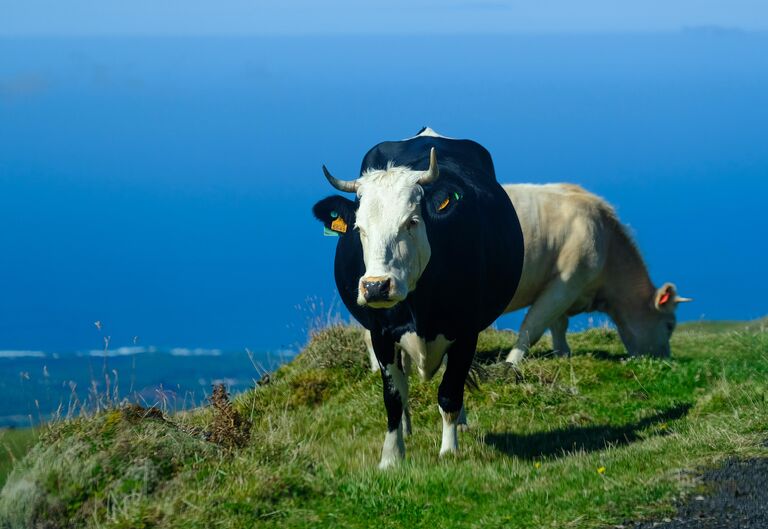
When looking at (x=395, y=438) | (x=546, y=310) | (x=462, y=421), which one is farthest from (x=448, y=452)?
(x=546, y=310)

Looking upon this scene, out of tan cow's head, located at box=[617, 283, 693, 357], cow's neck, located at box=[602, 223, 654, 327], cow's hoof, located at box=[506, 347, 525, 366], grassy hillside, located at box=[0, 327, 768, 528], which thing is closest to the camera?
grassy hillside, located at box=[0, 327, 768, 528]

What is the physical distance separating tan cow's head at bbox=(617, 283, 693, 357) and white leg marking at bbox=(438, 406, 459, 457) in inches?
220

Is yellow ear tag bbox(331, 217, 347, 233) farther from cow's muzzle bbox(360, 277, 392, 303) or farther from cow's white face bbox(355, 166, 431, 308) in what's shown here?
cow's muzzle bbox(360, 277, 392, 303)

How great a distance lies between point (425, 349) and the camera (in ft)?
32.3

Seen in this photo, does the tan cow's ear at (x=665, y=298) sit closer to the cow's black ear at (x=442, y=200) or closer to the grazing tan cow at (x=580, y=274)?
the grazing tan cow at (x=580, y=274)

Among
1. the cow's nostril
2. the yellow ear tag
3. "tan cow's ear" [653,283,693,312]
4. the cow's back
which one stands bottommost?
the cow's nostril

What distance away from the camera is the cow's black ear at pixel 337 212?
9577 millimetres

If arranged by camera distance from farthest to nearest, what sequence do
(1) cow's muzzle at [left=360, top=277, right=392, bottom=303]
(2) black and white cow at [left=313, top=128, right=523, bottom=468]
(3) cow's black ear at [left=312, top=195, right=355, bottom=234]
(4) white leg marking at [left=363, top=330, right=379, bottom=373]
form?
(4) white leg marking at [left=363, top=330, right=379, bottom=373], (3) cow's black ear at [left=312, top=195, right=355, bottom=234], (2) black and white cow at [left=313, top=128, right=523, bottom=468], (1) cow's muzzle at [left=360, top=277, right=392, bottom=303]

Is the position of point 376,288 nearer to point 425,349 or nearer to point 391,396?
point 425,349

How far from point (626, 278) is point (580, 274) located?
2.74 feet

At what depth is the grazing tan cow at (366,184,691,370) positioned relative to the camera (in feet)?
48.0

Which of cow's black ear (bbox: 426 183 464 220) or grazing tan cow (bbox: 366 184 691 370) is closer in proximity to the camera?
cow's black ear (bbox: 426 183 464 220)

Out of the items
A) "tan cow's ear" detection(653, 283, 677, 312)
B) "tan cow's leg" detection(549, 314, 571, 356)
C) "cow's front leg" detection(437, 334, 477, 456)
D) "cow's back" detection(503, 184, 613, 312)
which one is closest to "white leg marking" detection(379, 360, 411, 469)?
"cow's front leg" detection(437, 334, 477, 456)

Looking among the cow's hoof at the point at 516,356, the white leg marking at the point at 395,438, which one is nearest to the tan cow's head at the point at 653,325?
the cow's hoof at the point at 516,356
